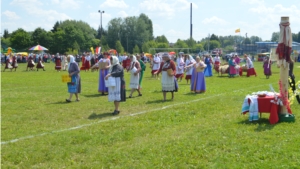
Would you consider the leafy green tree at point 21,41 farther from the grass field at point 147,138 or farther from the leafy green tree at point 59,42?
the grass field at point 147,138

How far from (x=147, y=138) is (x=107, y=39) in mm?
92315

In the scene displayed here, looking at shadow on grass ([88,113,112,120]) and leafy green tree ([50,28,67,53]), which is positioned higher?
leafy green tree ([50,28,67,53])

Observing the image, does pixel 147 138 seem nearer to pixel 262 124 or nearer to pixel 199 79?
pixel 262 124

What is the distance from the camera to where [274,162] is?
621cm

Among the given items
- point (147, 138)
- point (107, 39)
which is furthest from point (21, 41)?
point (147, 138)

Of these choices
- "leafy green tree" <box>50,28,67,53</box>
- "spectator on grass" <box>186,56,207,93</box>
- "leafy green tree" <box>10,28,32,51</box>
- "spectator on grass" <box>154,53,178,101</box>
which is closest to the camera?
"spectator on grass" <box>154,53,178,101</box>

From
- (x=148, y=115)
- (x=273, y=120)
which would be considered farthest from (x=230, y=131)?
(x=148, y=115)

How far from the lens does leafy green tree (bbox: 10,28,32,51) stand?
83.9 metres

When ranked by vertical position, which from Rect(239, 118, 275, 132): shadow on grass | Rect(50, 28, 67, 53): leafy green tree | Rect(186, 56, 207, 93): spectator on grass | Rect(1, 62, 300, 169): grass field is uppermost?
Rect(50, 28, 67, 53): leafy green tree

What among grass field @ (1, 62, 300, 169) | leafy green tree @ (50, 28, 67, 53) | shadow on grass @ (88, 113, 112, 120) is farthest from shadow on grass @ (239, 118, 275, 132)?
leafy green tree @ (50, 28, 67, 53)

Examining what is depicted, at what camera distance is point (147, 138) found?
8.14m

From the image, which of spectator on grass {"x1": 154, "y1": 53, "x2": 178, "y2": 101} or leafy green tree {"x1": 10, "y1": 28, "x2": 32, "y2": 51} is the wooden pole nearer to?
spectator on grass {"x1": 154, "y1": 53, "x2": 178, "y2": 101}

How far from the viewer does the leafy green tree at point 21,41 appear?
275ft

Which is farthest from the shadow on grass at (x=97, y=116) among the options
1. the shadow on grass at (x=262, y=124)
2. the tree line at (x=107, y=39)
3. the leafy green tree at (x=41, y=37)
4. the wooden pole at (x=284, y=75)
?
the leafy green tree at (x=41, y=37)
